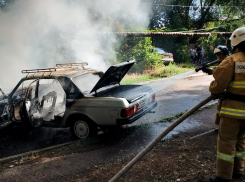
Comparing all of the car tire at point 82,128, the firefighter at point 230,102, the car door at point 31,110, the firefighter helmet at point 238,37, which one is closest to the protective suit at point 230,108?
the firefighter at point 230,102

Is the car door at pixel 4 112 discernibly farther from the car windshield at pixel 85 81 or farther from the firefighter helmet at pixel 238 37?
the firefighter helmet at pixel 238 37

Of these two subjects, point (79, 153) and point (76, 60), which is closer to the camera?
point (79, 153)

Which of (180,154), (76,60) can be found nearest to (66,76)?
(180,154)

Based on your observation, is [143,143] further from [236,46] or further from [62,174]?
[236,46]

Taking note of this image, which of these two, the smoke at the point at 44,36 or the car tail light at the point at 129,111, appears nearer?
the car tail light at the point at 129,111

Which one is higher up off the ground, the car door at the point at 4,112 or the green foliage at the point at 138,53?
the green foliage at the point at 138,53

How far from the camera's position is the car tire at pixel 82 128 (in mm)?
4613

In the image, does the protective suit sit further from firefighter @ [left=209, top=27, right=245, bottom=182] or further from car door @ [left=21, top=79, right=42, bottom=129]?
car door @ [left=21, top=79, right=42, bottom=129]

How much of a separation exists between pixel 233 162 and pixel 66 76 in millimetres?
3409

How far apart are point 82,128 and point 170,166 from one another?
7.03 feet

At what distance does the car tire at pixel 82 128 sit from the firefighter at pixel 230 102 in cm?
255

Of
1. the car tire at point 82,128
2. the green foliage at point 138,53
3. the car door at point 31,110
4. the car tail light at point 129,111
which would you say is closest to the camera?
the car tail light at point 129,111

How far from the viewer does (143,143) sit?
431 cm

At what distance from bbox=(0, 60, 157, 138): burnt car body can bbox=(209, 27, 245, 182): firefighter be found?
1.87 metres
